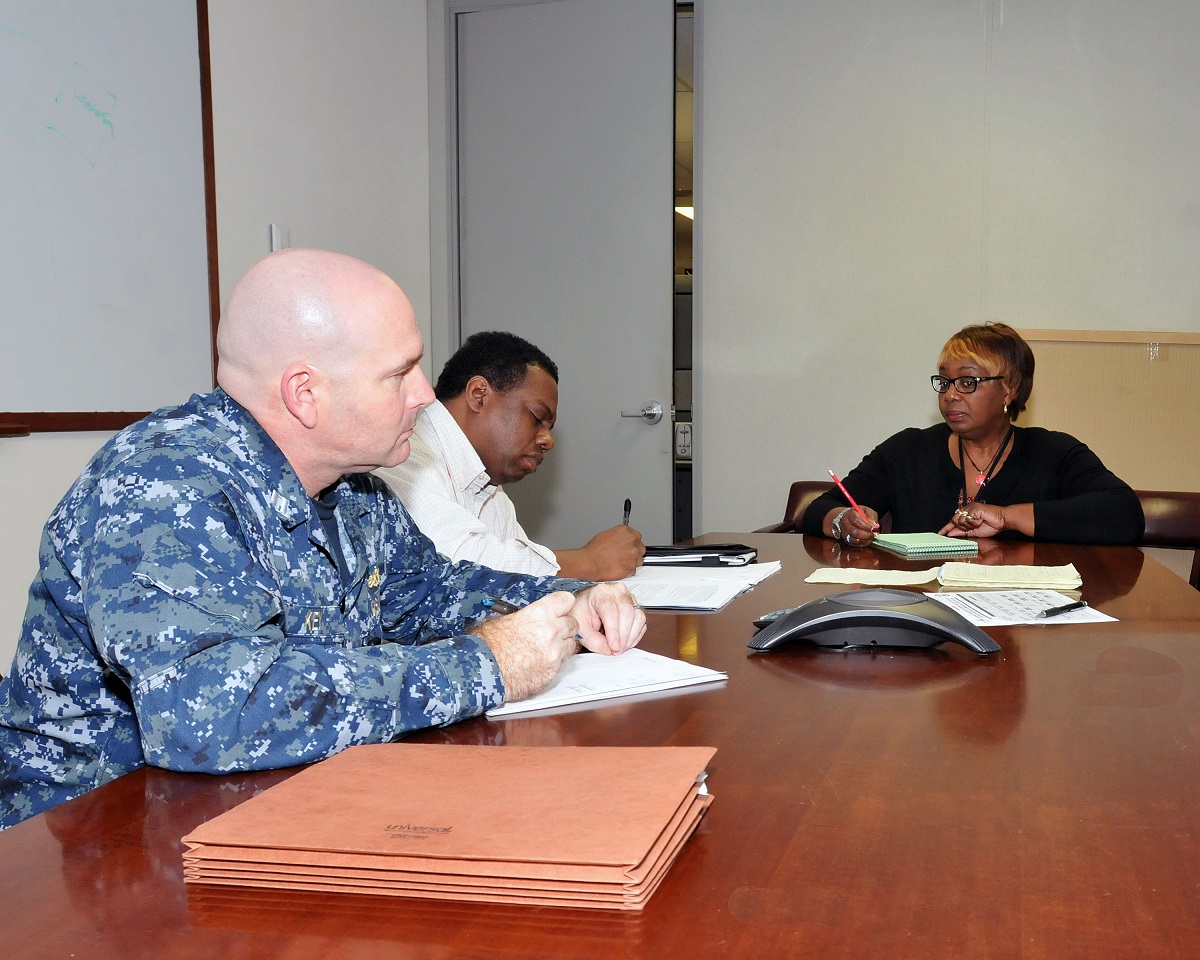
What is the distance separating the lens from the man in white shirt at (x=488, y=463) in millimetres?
2209

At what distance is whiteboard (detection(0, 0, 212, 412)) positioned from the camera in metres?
2.61

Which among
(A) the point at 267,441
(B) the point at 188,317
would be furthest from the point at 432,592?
(B) the point at 188,317

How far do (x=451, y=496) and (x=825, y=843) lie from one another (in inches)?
65.5

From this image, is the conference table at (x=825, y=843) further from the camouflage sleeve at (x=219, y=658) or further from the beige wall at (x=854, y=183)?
the beige wall at (x=854, y=183)

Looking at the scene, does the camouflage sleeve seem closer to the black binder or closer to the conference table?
the conference table

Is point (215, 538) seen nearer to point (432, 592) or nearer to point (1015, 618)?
point (432, 592)

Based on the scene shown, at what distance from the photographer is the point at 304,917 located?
68cm

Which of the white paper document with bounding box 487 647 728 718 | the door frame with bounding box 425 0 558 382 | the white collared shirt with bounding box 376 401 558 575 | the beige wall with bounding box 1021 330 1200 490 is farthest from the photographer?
the door frame with bounding box 425 0 558 382

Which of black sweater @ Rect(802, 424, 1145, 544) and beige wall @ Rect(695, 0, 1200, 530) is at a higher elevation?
beige wall @ Rect(695, 0, 1200, 530)

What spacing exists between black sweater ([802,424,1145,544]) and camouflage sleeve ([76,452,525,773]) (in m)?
2.00

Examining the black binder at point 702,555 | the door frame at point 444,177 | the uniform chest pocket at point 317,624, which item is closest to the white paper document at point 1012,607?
the black binder at point 702,555

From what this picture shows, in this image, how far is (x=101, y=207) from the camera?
2.87 meters

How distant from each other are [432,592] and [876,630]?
0.64m

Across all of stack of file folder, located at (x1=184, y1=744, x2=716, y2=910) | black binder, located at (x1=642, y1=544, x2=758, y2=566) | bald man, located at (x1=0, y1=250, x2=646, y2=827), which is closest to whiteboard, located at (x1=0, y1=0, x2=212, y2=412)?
black binder, located at (x1=642, y1=544, x2=758, y2=566)
